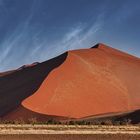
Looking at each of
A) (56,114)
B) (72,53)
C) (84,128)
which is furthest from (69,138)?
(72,53)

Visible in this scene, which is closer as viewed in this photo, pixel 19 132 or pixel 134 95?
pixel 19 132

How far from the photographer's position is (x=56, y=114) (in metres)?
69.6

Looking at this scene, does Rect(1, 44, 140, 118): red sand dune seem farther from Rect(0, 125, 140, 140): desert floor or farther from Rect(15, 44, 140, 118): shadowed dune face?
Rect(0, 125, 140, 140): desert floor

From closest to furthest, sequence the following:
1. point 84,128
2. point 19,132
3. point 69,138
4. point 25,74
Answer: point 69,138 < point 19,132 < point 84,128 < point 25,74

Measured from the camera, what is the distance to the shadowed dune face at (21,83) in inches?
3080

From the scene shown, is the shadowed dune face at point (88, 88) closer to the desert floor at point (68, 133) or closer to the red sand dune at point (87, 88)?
the red sand dune at point (87, 88)

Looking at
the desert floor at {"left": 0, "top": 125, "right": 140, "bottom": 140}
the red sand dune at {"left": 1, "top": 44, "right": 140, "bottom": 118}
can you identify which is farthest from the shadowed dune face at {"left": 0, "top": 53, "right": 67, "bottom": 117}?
the desert floor at {"left": 0, "top": 125, "right": 140, "bottom": 140}

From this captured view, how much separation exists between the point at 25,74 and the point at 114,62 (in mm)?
14702

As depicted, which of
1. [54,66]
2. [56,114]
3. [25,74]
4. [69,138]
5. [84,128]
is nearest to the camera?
[69,138]

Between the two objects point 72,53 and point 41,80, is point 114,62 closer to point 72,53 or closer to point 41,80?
point 72,53

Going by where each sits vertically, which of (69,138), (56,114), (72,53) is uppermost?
(72,53)

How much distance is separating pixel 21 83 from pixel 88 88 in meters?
12.8

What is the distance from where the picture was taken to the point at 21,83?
87.6m

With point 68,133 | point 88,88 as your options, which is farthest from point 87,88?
point 68,133
